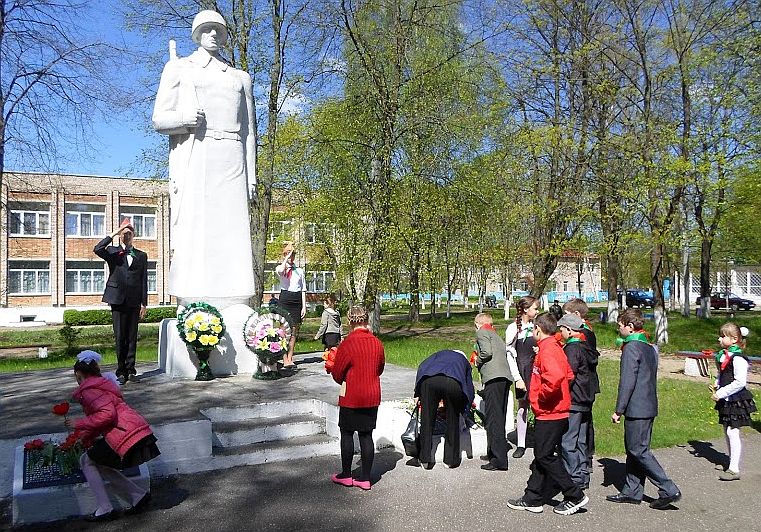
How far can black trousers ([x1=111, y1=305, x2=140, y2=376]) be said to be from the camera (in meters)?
8.61

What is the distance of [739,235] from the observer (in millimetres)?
29656

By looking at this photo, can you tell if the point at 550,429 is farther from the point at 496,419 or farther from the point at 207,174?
the point at 207,174

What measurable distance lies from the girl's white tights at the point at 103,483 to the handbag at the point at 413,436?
2755 millimetres

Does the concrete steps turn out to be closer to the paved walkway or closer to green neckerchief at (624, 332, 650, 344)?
the paved walkway

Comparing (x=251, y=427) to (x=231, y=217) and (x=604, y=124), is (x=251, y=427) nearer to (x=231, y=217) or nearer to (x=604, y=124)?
(x=231, y=217)

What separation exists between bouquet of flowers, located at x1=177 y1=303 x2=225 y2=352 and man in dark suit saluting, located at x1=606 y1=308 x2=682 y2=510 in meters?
5.17

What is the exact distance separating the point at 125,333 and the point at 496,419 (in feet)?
15.5

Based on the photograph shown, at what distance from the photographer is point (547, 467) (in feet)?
18.5

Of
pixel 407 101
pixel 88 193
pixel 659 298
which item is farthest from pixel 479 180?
pixel 88 193

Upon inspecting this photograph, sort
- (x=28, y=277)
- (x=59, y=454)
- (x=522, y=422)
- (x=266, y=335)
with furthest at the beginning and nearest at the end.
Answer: (x=28, y=277) < (x=266, y=335) < (x=522, y=422) < (x=59, y=454)

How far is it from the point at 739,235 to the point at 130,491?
3004 centimetres

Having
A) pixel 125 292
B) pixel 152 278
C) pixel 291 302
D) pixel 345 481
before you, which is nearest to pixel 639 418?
pixel 345 481

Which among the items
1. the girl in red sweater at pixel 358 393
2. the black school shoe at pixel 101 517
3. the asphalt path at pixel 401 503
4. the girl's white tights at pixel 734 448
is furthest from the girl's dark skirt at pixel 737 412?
the black school shoe at pixel 101 517

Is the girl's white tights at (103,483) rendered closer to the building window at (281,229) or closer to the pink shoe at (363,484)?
the pink shoe at (363,484)
